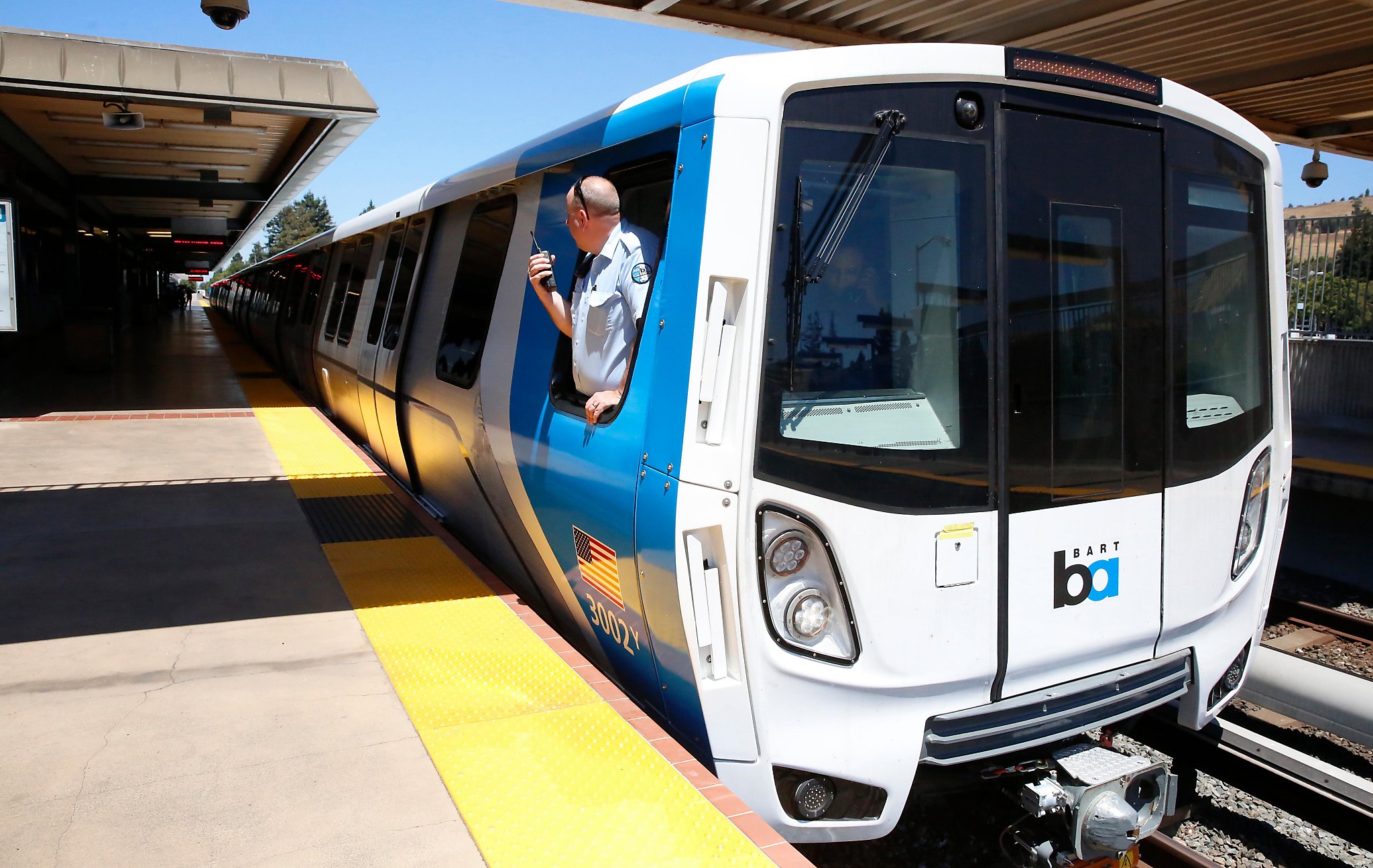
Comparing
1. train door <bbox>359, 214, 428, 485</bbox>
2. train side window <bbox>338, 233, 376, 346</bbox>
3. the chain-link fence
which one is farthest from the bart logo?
the chain-link fence

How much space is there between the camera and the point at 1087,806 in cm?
295

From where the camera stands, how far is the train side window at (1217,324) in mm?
3357

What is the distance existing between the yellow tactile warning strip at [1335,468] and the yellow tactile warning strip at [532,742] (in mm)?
10142

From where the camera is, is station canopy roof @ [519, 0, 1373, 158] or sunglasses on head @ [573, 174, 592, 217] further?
station canopy roof @ [519, 0, 1373, 158]

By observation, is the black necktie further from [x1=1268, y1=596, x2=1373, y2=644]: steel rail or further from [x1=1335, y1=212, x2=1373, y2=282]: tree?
[x1=1335, y1=212, x2=1373, y2=282]: tree

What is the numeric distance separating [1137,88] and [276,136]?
12.5 metres

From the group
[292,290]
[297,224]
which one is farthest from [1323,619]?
[297,224]

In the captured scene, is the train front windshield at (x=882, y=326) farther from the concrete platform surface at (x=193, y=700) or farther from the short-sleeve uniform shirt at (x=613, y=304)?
the concrete platform surface at (x=193, y=700)

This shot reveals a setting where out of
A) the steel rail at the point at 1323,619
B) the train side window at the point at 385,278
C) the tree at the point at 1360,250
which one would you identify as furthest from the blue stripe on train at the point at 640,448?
the tree at the point at 1360,250

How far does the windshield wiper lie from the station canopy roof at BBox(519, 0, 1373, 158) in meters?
4.69

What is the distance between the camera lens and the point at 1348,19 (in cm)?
766

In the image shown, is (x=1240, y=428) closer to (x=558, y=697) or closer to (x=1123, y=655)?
(x=1123, y=655)

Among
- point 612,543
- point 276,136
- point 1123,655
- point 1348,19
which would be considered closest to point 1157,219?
point 1123,655

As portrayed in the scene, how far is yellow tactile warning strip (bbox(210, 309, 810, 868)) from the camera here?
267cm
